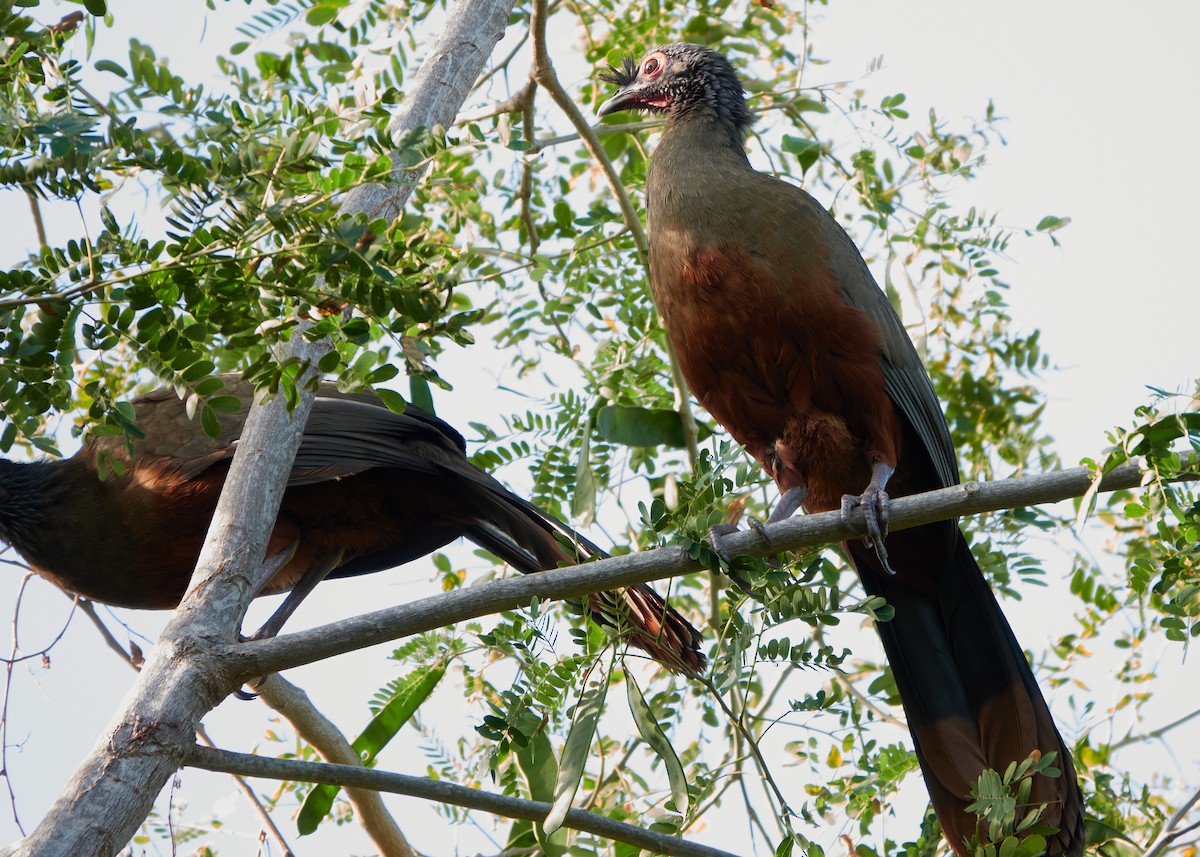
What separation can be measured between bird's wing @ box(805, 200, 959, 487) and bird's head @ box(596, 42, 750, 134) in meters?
0.60

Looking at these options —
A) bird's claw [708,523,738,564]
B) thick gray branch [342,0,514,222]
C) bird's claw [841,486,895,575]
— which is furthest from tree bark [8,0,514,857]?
bird's claw [841,486,895,575]

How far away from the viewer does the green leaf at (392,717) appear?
3648 mm

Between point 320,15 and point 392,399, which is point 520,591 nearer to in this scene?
point 392,399

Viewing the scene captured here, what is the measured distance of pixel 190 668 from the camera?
2.60m

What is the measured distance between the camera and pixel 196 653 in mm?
2629

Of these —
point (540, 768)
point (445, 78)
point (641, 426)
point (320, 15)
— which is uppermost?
point (320, 15)

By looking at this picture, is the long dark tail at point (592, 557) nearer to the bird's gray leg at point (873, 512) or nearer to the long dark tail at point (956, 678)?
the bird's gray leg at point (873, 512)

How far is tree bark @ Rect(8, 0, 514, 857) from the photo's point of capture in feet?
7.70

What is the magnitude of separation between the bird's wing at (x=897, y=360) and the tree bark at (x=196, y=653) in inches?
52.9

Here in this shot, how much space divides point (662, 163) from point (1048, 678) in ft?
8.81

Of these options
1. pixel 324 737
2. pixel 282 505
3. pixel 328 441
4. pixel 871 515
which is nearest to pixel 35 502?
pixel 282 505

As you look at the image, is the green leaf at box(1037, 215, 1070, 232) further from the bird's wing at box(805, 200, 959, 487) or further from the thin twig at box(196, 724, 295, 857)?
the thin twig at box(196, 724, 295, 857)

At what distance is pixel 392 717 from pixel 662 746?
1228 mm

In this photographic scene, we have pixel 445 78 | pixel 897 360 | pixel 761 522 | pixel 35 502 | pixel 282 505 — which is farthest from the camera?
pixel 35 502
